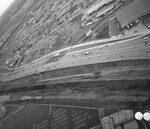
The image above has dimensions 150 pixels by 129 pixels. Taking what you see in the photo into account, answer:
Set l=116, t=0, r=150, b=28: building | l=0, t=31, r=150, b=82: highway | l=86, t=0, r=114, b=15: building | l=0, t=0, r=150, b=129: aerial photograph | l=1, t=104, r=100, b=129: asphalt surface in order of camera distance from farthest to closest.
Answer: l=86, t=0, r=114, b=15: building
l=116, t=0, r=150, b=28: building
l=0, t=31, r=150, b=82: highway
l=1, t=104, r=100, b=129: asphalt surface
l=0, t=0, r=150, b=129: aerial photograph

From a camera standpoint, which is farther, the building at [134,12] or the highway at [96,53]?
the building at [134,12]

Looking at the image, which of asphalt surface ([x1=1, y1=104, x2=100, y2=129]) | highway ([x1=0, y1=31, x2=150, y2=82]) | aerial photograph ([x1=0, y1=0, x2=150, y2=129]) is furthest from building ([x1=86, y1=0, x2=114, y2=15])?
asphalt surface ([x1=1, y1=104, x2=100, y2=129])

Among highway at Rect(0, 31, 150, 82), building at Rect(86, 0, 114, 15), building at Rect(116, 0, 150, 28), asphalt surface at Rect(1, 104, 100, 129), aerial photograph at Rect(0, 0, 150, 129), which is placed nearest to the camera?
aerial photograph at Rect(0, 0, 150, 129)

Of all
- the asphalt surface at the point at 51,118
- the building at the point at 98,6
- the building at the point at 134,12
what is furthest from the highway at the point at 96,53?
the building at the point at 98,6

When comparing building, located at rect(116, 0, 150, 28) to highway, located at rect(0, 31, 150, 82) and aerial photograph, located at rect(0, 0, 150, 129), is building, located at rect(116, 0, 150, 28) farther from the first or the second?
highway, located at rect(0, 31, 150, 82)

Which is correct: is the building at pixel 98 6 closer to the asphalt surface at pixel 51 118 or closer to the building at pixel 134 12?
the building at pixel 134 12

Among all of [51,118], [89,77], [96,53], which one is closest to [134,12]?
[96,53]

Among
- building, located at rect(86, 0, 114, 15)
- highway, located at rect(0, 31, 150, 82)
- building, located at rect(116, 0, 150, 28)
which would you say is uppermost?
building, located at rect(86, 0, 114, 15)

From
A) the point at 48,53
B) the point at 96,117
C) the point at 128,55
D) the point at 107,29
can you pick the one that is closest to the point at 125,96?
the point at 96,117
